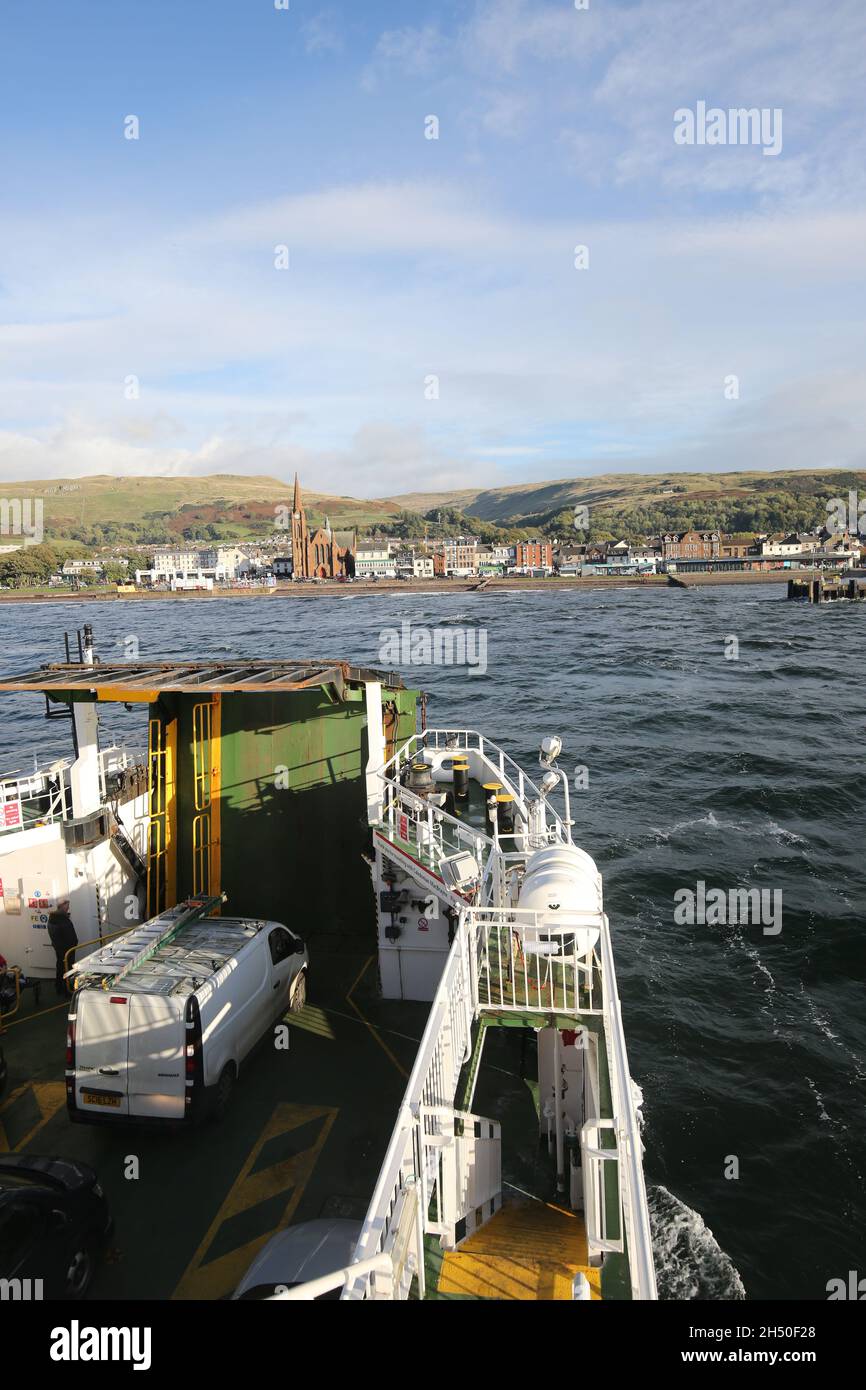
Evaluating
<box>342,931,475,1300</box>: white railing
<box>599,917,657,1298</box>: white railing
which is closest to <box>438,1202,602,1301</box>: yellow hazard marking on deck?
<box>342,931,475,1300</box>: white railing

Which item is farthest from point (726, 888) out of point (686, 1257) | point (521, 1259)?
point (521, 1259)

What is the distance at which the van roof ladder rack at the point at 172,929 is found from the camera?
933 centimetres

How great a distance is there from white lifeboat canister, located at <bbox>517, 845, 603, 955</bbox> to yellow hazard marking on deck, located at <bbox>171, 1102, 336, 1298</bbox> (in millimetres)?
3820

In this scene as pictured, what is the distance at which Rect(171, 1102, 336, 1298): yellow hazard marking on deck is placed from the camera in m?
7.42

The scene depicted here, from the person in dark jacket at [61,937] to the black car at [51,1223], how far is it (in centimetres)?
506

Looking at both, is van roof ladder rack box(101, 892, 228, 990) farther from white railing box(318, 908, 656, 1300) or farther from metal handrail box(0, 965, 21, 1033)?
white railing box(318, 908, 656, 1300)

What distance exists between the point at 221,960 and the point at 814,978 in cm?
1502

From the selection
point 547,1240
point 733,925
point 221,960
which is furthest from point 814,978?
point 221,960

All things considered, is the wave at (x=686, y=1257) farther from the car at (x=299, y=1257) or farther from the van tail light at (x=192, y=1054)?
the van tail light at (x=192, y=1054)

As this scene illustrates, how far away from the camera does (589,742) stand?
138 ft

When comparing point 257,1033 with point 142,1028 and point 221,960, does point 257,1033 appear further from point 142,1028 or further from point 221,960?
point 142,1028

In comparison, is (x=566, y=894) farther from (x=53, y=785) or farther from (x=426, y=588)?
(x=426, y=588)

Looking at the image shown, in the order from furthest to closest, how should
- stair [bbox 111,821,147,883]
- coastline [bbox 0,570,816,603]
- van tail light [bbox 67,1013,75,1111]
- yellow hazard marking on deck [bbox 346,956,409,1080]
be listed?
coastline [bbox 0,570,816,603], stair [bbox 111,821,147,883], yellow hazard marking on deck [bbox 346,956,409,1080], van tail light [bbox 67,1013,75,1111]


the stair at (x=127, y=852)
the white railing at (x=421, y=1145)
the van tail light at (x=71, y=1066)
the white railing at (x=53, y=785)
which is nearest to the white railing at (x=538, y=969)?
the white railing at (x=421, y=1145)
